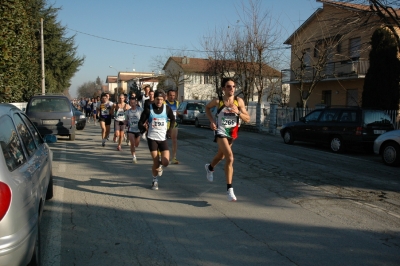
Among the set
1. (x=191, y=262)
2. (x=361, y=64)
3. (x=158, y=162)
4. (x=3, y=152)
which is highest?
(x=361, y=64)

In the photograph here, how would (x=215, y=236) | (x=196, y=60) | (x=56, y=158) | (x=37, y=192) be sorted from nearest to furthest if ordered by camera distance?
(x=37, y=192) < (x=215, y=236) < (x=56, y=158) < (x=196, y=60)

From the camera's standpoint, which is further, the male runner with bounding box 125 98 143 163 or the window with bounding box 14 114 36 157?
the male runner with bounding box 125 98 143 163

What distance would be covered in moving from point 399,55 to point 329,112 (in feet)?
29.8

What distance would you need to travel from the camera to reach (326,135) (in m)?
13.6

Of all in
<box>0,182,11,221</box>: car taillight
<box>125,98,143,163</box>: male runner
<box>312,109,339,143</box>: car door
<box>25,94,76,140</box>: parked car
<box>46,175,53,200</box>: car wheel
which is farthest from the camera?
<box>25,94,76,140</box>: parked car

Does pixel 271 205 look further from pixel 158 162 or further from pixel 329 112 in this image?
pixel 329 112

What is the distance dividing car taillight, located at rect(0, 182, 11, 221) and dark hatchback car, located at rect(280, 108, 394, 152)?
1161cm

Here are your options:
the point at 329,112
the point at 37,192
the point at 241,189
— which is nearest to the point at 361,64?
the point at 329,112

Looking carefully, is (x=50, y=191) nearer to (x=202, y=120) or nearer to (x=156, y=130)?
(x=156, y=130)

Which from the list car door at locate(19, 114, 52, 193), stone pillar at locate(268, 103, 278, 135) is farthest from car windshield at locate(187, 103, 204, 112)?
car door at locate(19, 114, 52, 193)

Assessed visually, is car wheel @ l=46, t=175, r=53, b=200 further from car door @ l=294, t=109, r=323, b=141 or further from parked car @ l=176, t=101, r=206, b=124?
parked car @ l=176, t=101, r=206, b=124

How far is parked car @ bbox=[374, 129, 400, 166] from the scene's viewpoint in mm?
10219

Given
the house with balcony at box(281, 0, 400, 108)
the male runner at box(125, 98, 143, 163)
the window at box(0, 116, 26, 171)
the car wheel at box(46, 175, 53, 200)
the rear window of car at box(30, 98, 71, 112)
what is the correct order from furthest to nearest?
the house with balcony at box(281, 0, 400, 108)
the rear window of car at box(30, 98, 71, 112)
the male runner at box(125, 98, 143, 163)
the car wheel at box(46, 175, 53, 200)
the window at box(0, 116, 26, 171)

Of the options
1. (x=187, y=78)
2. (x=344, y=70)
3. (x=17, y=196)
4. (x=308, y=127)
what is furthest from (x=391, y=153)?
(x=187, y=78)
